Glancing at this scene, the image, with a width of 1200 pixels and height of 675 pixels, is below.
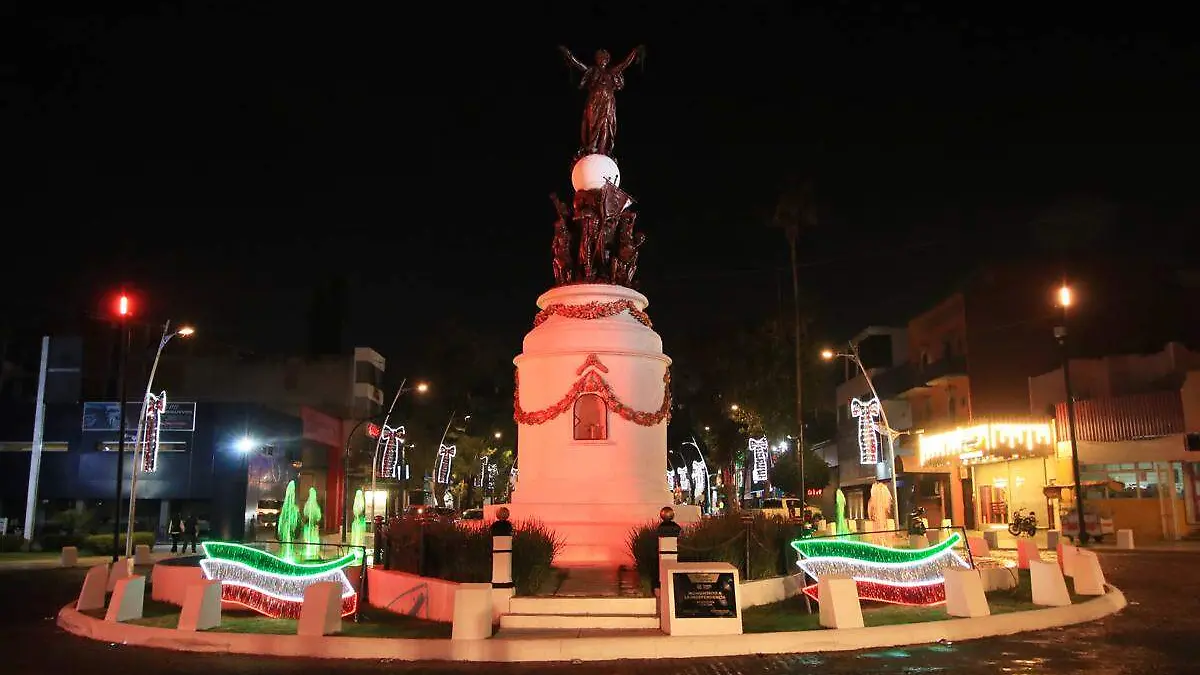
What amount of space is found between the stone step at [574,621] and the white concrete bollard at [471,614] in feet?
3.50

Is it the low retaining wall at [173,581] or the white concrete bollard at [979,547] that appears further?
the white concrete bollard at [979,547]

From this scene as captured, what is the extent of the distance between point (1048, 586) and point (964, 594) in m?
2.60

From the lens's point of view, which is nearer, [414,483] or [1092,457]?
[1092,457]

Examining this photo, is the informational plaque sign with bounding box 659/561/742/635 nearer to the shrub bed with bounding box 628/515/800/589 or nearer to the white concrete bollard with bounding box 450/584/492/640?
the shrub bed with bounding box 628/515/800/589

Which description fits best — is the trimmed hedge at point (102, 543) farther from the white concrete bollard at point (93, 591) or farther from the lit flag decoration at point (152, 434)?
the white concrete bollard at point (93, 591)

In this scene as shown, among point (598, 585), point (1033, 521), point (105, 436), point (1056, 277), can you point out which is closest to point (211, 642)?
point (598, 585)

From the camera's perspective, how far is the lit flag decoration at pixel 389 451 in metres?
53.9

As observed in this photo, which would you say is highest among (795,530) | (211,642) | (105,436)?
(105,436)

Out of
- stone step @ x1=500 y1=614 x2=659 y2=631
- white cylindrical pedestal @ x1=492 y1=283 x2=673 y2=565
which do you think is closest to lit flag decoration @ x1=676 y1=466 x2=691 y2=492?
white cylindrical pedestal @ x1=492 y1=283 x2=673 y2=565

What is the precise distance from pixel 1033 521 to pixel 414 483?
56.8m

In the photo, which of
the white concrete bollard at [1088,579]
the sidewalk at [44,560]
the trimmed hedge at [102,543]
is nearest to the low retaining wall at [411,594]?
the white concrete bollard at [1088,579]

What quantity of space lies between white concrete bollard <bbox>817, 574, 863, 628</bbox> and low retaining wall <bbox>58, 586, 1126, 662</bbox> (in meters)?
0.24

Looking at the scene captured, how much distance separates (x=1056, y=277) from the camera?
170 feet

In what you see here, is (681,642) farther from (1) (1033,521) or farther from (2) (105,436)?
(2) (105,436)
